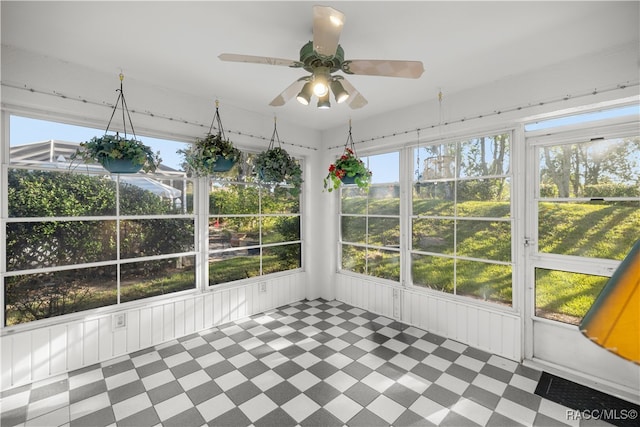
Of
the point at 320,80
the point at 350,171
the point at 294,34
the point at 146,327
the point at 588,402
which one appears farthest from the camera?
the point at 350,171

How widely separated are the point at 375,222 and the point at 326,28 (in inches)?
108

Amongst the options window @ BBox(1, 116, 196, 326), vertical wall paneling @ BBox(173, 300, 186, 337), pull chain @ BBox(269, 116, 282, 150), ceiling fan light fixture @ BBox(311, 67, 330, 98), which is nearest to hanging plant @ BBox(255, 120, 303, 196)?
pull chain @ BBox(269, 116, 282, 150)

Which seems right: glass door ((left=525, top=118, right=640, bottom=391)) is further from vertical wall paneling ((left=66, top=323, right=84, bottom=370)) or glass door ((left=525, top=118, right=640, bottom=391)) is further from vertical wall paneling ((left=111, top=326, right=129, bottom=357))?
vertical wall paneling ((left=66, top=323, right=84, bottom=370))

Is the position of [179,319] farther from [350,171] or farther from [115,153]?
[350,171]

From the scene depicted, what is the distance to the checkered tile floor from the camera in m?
1.92

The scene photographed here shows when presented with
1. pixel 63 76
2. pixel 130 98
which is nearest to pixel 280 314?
pixel 130 98

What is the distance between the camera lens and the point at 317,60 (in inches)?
67.5

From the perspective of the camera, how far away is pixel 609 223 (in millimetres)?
2311

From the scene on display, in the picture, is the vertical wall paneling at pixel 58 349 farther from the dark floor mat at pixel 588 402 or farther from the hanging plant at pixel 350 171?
the dark floor mat at pixel 588 402

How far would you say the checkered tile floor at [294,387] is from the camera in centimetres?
192

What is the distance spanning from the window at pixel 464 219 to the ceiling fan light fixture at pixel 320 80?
193 centimetres

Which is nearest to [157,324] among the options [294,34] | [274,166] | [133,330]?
[133,330]

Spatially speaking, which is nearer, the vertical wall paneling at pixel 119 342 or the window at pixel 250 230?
the vertical wall paneling at pixel 119 342

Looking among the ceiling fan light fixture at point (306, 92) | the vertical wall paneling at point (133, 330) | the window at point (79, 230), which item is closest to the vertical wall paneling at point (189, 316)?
the window at point (79, 230)
